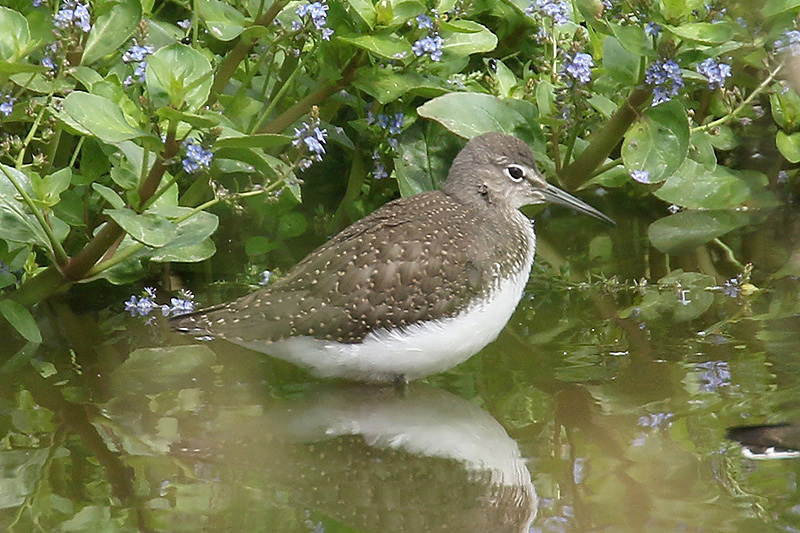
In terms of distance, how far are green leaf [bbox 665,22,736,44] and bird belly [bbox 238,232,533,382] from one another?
1374 mm

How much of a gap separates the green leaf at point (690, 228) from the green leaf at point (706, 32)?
66.1 inches

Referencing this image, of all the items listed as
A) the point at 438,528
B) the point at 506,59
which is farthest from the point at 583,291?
the point at 438,528

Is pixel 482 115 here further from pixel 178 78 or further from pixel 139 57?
pixel 178 78

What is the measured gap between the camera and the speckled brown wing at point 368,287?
191 inches

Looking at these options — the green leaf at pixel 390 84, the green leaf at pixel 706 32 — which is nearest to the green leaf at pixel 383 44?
the green leaf at pixel 390 84

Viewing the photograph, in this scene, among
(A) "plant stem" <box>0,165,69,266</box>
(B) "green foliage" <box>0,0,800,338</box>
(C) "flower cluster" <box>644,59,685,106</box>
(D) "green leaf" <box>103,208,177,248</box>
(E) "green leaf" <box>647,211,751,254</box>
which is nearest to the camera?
(D) "green leaf" <box>103,208,177,248</box>

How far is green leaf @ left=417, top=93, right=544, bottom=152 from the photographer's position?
228 inches

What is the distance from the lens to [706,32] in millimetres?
5070

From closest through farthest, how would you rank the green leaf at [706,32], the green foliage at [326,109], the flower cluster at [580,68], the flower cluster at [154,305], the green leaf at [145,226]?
the green leaf at [145,226] < the green foliage at [326,109] < the green leaf at [706,32] < the flower cluster at [154,305] < the flower cluster at [580,68]

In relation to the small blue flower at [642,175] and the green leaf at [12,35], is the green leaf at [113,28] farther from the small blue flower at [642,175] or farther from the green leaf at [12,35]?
the small blue flower at [642,175]

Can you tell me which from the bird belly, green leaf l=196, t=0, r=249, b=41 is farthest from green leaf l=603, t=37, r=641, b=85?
green leaf l=196, t=0, r=249, b=41

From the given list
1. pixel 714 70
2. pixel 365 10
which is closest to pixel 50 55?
pixel 365 10

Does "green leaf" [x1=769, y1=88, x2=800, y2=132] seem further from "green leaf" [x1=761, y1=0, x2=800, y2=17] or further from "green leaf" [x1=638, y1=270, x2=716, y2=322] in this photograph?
"green leaf" [x1=638, y1=270, x2=716, y2=322]

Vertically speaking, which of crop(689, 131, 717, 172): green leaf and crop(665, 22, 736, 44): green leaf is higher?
crop(665, 22, 736, 44): green leaf
